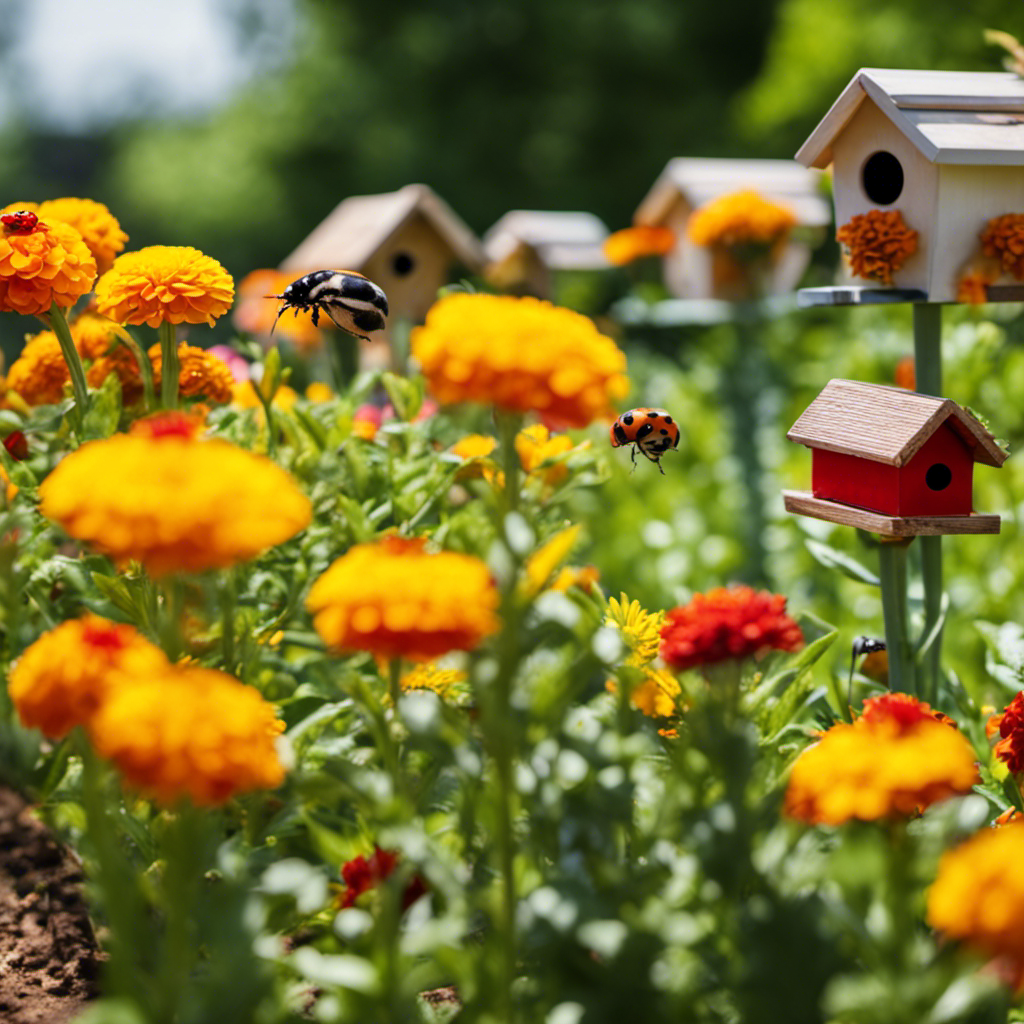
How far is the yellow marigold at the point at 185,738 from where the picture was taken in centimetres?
66

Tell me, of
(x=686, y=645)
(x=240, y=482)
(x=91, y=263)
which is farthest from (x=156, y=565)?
(x=91, y=263)

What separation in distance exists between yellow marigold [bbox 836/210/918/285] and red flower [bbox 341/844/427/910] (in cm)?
108

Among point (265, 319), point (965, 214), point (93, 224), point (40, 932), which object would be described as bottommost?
point (40, 932)

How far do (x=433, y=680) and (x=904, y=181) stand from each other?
989 millimetres

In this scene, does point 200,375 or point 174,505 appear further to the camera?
point 200,375

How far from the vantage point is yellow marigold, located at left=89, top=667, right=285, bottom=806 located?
663 mm

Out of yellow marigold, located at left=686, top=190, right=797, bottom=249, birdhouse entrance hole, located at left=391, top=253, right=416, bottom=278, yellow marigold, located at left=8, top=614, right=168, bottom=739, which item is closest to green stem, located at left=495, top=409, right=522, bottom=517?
yellow marigold, located at left=8, top=614, right=168, bottom=739

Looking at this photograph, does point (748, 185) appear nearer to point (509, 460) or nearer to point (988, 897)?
point (509, 460)

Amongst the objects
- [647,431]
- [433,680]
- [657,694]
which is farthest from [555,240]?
[657,694]

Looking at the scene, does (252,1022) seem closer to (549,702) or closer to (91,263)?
(549,702)

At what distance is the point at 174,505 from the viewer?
2.19 feet

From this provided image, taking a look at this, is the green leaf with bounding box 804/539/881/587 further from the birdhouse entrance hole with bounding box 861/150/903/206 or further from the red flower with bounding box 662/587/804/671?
the red flower with bounding box 662/587/804/671

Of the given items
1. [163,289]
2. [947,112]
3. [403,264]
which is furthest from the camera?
[403,264]

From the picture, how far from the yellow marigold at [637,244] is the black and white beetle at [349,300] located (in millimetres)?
2217
